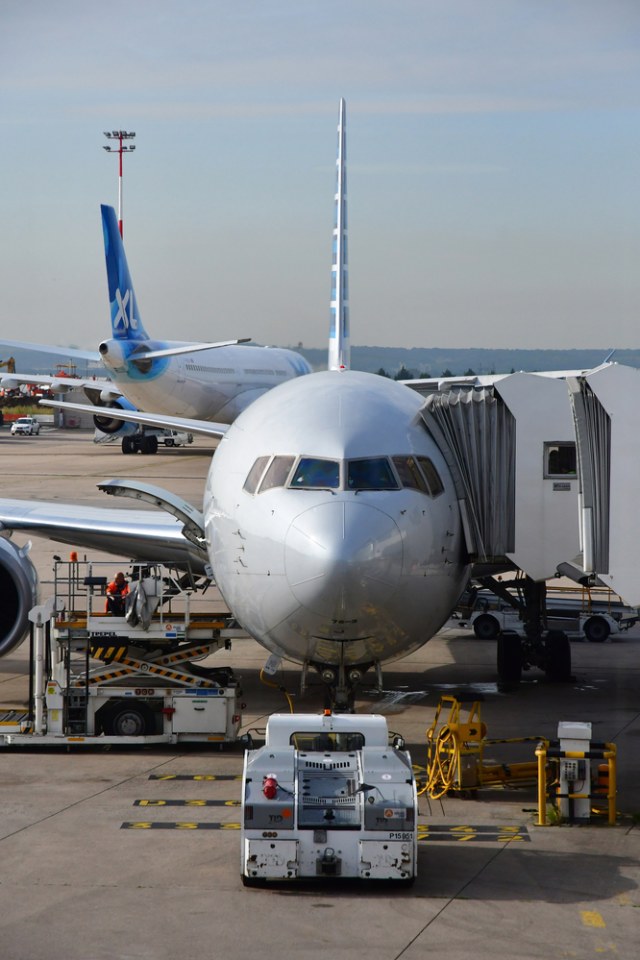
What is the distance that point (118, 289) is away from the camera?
76.5 m

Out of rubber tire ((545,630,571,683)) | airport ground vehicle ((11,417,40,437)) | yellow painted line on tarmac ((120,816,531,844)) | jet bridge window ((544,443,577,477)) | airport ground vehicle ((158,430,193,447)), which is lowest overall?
yellow painted line on tarmac ((120,816,531,844))

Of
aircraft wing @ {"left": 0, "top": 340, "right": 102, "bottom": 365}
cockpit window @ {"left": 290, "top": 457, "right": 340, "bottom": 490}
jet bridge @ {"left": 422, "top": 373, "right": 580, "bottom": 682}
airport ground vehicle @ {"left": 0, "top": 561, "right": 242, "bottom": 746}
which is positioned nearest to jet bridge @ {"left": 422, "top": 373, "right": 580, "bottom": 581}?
jet bridge @ {"left": 422, "top": 373, "right": 580, "bottom": 682}

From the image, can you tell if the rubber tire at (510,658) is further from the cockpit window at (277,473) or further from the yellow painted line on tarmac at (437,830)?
the yellow painted line on tarmac at (437,830)

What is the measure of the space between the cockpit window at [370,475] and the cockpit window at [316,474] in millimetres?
159

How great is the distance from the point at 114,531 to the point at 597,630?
9.97 m

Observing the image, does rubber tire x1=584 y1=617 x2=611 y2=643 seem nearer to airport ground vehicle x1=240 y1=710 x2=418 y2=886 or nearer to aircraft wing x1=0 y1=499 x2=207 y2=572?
aircraft wing x1=0 y1=499 x2=207 y2=572

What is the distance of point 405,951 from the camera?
10305 mm

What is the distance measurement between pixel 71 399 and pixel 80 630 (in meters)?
120

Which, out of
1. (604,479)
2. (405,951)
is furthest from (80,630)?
(405,951)

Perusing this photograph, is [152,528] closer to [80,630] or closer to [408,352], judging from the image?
[80,630]

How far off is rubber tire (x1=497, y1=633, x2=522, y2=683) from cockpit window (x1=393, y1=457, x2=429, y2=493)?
6.53m

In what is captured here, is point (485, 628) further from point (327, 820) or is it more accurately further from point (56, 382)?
point (56, 382)

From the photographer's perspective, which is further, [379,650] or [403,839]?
[379,650]

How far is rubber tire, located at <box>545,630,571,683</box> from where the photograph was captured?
21.6 metres
